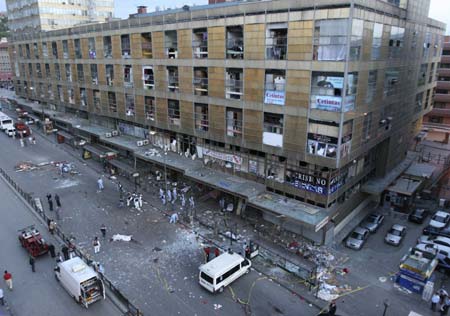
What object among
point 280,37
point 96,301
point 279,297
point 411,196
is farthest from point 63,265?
point 411,196

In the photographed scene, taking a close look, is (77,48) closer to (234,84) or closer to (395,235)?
(234,84)

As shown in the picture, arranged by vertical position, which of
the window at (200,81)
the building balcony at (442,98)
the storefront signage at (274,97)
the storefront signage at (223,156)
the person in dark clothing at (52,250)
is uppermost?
the window at (200,81)

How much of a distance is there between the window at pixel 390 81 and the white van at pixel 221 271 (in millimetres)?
20808

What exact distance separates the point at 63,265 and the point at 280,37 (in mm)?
22255

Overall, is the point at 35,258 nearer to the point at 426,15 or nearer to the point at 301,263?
the point at 301,263

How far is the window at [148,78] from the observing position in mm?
38188

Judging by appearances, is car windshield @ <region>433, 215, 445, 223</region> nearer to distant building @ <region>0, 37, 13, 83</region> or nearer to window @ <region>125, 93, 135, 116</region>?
window @ <region>125, 93, 135, 116</region>

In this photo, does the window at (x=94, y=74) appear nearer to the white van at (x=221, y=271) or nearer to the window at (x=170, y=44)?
the window at (x=170, y=44)

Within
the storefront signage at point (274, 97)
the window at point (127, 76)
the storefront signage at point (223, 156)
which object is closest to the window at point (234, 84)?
the storefront signage at point (274, 97)

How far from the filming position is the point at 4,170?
42.7 m

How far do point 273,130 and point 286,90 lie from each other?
11.7 ft

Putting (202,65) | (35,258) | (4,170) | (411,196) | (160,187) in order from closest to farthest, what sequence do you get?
(35,258), (202,65), (411,196), (160,187), (4,170)

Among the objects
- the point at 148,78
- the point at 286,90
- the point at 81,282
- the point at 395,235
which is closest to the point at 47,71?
the point at 148,78

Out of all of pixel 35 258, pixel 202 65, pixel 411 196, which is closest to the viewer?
pixel 35 258
